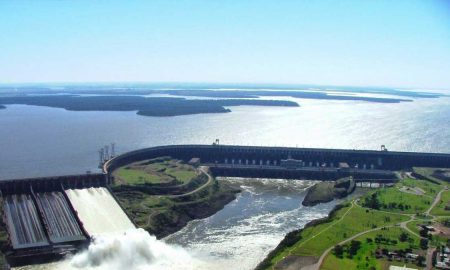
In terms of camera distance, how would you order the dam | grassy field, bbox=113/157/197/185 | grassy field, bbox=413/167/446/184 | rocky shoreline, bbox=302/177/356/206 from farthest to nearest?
grassy field, bbox=413/167/446/184, rocky shoreline, bbox=302/177/356/206, grassy field, bbox=113/157/197/185, the dam

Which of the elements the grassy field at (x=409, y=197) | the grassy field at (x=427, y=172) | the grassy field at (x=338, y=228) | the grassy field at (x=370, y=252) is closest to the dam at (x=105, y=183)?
the grassy field at (x=427, y=172)

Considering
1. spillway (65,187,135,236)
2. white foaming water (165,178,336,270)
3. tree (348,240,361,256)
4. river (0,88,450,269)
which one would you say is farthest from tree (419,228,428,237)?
spillway (65,187,135,236)

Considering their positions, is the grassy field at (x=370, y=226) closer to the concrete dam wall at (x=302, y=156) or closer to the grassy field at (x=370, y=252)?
the grassy field at (x=370, y=252)

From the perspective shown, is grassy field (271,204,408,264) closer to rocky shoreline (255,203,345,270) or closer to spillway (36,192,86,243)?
rocky shoreline (255,203,345,270)

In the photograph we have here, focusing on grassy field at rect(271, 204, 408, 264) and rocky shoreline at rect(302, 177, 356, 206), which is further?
rocky shoreline at rect(302, 177, 356, 206)

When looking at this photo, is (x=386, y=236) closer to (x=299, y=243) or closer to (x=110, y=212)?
(x=299, y=243)

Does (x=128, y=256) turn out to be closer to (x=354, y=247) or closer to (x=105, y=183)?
(x=354, y=247)

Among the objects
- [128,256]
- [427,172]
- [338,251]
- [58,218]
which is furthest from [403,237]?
[427,172]

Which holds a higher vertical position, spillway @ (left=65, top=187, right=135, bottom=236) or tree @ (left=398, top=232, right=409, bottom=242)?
tree @ (left=398, top=232, right=409, bottom=242)

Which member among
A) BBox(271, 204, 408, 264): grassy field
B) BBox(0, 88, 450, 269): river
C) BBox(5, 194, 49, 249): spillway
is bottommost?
BBox(0, 88, 450, 269): river
